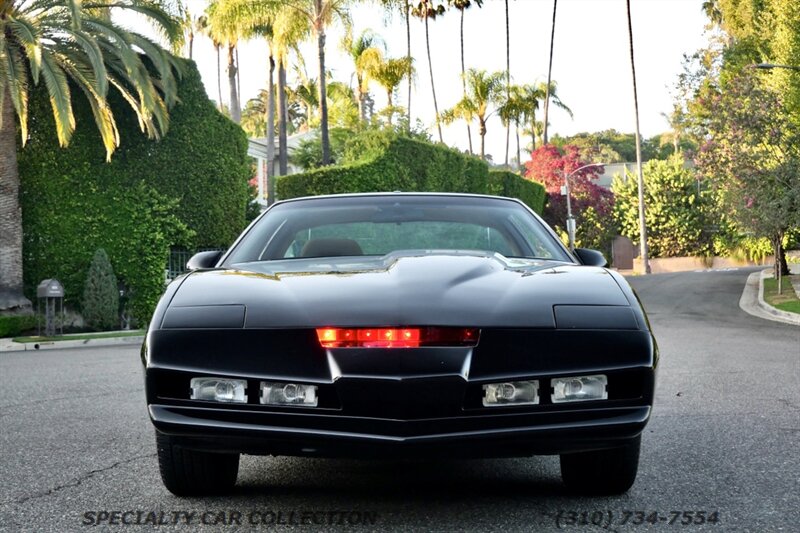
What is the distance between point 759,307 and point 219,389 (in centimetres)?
2495

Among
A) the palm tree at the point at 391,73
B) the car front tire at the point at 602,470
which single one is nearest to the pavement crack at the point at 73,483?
the car front tire at the point at 602,470

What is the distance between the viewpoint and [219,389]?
3.68m

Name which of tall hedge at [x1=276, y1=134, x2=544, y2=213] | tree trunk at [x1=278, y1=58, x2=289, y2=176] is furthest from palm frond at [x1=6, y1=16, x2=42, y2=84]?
tree trunk at [x1=278, y1=58, x2=289, y2=176]

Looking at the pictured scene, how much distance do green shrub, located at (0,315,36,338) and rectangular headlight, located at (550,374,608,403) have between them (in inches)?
808

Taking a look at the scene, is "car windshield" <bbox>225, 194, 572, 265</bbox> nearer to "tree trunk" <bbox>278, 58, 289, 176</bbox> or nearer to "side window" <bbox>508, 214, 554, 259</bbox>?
"side window" <bbox>508, 214, 554, 259</bbox>

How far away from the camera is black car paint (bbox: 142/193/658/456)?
11.6ft

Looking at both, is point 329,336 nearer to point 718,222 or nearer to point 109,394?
point 109,394

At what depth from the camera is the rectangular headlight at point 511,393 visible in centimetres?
358

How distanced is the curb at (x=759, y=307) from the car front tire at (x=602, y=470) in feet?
57.2

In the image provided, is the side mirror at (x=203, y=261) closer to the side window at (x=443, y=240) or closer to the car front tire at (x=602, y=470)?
the side window at (x=443, y=240)

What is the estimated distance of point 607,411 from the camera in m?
3.68

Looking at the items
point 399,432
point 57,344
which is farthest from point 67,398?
point 57,344

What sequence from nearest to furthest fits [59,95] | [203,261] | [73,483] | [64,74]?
[73,483] → [203,261] → [59,95] → [64,74]

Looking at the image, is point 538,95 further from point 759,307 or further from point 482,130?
point 759,307
